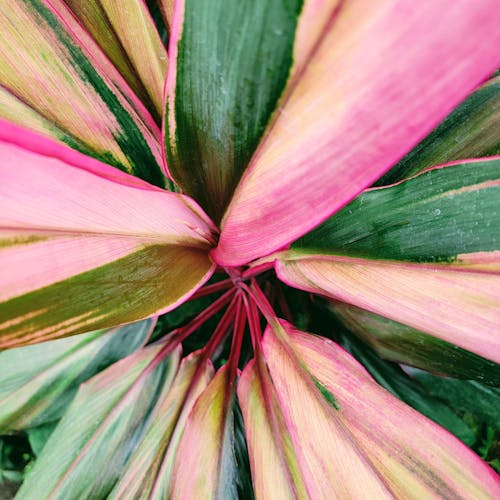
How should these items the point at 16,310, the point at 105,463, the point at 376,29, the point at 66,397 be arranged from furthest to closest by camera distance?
A: 1. the point at 66,397
2. the point at 105,463
3. the point at 16,310
4. the point at 376,29

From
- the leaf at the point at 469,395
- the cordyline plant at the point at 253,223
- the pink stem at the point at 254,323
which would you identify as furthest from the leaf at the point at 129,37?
the leaf at the point at 469,395

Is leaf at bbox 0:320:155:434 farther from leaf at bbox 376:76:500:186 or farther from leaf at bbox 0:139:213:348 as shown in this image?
leaf at bbox 376:76:500:186

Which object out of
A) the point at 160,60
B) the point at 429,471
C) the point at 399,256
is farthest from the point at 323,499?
the point at 160,60

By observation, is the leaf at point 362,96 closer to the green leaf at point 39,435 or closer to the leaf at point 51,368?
the leaf at point 51,368

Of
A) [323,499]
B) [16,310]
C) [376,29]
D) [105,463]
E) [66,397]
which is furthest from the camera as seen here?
[66,397]

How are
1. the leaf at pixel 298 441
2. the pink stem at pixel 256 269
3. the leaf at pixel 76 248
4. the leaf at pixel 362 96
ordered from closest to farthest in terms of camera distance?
1. the leaf at pixel 362 96
2. the leaf at pixel 76 248
3. the leaf at pixel 298 441
4. the pink stem at pixel 256 269

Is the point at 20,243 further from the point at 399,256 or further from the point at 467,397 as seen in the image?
the point at 467,397
